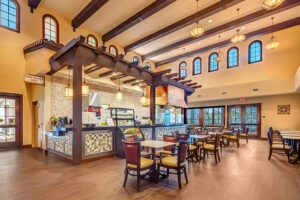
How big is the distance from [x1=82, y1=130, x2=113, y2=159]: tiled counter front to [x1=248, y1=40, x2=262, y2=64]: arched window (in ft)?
32.4

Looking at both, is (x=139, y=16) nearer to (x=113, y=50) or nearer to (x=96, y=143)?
(x=113, y=50)

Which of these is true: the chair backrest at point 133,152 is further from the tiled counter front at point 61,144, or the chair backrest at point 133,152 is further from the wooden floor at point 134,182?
the tiled counter front at point 61,144

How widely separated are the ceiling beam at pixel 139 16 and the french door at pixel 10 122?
5.26 meters

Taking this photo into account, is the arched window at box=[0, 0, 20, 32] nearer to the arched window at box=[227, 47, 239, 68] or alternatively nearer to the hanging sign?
the hanging sign

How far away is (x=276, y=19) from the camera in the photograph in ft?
26.6

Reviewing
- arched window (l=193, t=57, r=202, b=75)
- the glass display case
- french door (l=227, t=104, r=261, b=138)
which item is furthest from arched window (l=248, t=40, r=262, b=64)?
the glass display case

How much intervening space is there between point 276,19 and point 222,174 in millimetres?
8575

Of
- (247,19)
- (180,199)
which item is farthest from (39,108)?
(247,19)

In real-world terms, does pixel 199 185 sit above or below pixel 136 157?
below

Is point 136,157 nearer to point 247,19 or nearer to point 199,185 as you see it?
point 199,185

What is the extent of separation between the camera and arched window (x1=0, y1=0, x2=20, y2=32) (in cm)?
638

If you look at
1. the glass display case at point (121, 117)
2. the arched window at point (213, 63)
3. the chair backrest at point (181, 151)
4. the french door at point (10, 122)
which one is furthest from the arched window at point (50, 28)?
the arched window at point (213, 63)

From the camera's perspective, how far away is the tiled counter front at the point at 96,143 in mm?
4656

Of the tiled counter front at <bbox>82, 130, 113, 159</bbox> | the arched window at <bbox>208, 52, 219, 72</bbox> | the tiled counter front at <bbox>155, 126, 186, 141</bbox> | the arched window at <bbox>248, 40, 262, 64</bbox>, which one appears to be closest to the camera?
the tiled counter front at <bbox>82, 130, 113, 159</bbox>
